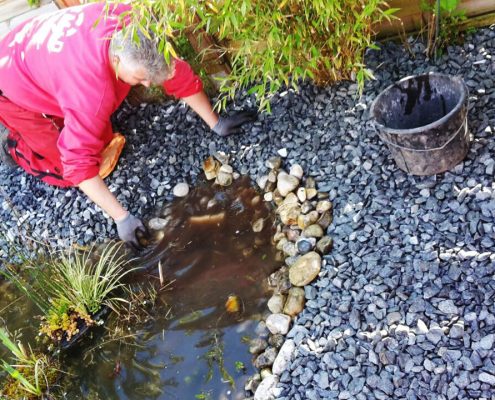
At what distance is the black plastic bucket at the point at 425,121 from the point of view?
2201mm

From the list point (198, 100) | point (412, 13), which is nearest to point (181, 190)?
point (198, 100)

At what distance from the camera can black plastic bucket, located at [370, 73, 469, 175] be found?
2201mm

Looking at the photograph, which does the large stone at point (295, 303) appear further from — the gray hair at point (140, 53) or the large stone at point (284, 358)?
the gray hair at point (140, 53)

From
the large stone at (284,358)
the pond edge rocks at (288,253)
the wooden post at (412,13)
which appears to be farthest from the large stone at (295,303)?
the wooden post at (412,13)

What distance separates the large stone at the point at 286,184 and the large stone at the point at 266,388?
101cm

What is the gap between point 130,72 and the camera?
2.42 metres

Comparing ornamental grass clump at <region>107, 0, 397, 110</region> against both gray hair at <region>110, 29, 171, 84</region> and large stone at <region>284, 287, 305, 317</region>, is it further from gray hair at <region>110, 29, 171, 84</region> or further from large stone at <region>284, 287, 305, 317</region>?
large stone at <region>284, 287, 305, 317</region>

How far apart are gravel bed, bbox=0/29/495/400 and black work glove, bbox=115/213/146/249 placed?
279mm

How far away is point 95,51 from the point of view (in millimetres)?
2518

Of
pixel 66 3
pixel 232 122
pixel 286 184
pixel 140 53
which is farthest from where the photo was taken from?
pixel 66 3

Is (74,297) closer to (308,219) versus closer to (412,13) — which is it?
(308,219)

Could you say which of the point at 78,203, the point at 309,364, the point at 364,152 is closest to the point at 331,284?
the point at 309,364

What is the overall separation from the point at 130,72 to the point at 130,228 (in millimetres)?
907

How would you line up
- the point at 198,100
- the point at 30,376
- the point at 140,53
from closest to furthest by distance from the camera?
the point at 140,53
the point at 30,376
the point at 198,100
